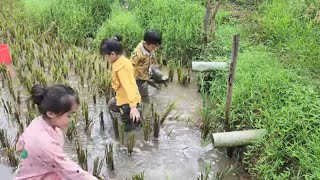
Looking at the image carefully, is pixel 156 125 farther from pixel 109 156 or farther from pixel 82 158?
pixel 82 158

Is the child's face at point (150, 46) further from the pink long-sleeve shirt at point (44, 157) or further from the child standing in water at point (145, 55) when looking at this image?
the pink long-sleeve shirt at point (44, 157)

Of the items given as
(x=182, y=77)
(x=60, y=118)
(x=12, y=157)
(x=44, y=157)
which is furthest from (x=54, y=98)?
(x=182, y=77)

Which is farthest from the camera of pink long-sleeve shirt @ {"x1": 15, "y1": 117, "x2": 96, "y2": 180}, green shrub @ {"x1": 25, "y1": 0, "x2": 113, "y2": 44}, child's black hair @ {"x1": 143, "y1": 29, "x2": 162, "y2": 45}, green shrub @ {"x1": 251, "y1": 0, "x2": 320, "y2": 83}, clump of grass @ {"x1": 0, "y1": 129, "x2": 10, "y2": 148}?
green shrub @ {"x1": 25, "y1": 0, "x2": 113, "y2": 44}

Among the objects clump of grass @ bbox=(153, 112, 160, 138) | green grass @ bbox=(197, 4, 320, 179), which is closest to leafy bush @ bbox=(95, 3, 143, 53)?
green grass @ bbox=(197, 4, 320, 179)

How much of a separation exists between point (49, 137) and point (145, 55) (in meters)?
2.44

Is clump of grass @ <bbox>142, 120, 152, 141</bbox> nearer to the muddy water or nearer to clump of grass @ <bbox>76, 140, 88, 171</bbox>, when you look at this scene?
the muddy water

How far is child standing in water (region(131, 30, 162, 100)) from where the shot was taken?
434 cm

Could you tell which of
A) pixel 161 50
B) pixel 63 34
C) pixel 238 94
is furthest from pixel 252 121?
pixel 63 34

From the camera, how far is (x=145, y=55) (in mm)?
4633

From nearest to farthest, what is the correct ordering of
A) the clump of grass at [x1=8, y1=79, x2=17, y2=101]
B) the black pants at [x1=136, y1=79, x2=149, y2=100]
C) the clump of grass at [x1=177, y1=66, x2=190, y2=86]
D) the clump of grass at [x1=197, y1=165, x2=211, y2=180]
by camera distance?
the clump of grass at [x1=197, y1=165, x2=211, y2=180] → the black pants at [x1=136, y1=79, x2=149, y2=100] → the clump of grass at [x1=8, y1=79, x2=17, y2=101] → the clump of grass at [x1=177, y1=66, x2=190, y2=86]

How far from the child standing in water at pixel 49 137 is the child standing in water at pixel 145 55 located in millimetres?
2088

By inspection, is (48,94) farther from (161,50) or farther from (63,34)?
(63,34)

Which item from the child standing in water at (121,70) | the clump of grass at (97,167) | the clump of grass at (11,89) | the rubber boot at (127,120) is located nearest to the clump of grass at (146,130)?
the rubber boot at (127,120)

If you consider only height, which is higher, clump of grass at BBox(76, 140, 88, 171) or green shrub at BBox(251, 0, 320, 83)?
green shrub at BBox(251, 0, 320, 83)
